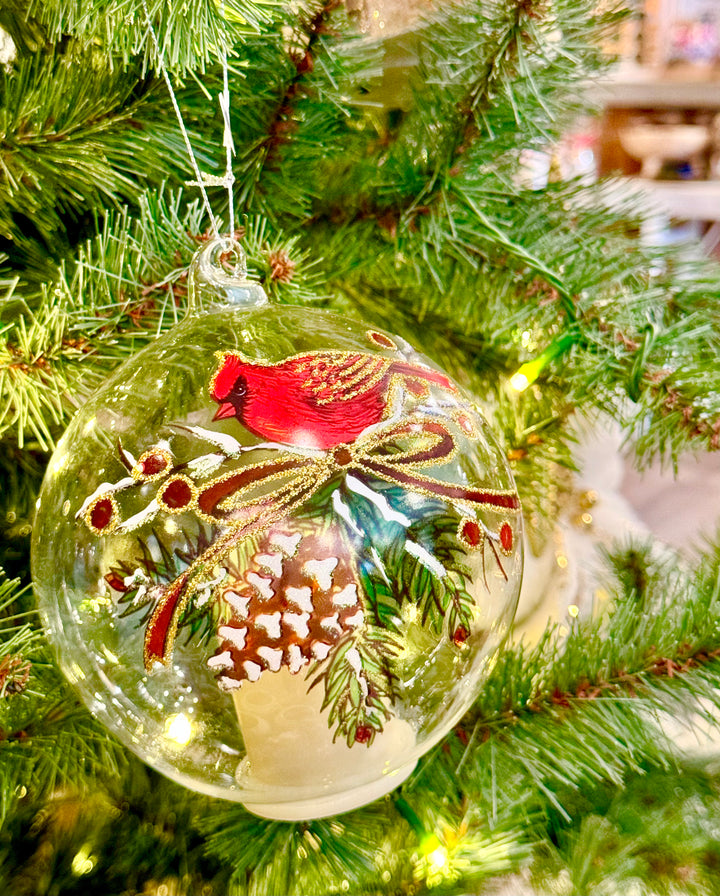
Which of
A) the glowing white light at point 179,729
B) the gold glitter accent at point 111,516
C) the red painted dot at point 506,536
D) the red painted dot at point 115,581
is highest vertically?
the gold glitter accent at point 111,516

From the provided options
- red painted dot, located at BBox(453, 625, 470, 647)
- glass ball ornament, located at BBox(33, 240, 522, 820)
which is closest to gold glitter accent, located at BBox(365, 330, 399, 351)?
glass ball ornament, located at BBox(33, 240, 522, 820)

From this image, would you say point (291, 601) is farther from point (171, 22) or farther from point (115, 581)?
point (171, 22)

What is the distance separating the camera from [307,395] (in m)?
0.28

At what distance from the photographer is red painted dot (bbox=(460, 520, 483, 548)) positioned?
28 centimetres

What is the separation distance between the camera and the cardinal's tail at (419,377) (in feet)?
1.00

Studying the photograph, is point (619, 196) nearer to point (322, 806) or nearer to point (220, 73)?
point (220, 73)

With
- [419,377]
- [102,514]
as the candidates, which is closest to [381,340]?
[419,377]

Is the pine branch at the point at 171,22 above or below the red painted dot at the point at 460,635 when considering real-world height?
above

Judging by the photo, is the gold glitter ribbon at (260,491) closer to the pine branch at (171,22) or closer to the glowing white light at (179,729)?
the glowing white light at (179,729)

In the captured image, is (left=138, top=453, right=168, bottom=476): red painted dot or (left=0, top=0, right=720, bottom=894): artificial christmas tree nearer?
(left=138, top=453, right=168, bottom=476): red painted dot

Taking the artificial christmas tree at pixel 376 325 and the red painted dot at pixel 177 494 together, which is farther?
the artificial christmas tree at pixel 376 325

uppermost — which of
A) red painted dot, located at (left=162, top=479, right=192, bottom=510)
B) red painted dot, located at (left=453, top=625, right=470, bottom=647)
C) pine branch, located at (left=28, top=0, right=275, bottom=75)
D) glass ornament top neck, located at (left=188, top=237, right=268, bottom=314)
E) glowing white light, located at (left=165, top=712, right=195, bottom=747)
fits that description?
pine branch, located at (left=28, top=0, right=275, bottom=75)

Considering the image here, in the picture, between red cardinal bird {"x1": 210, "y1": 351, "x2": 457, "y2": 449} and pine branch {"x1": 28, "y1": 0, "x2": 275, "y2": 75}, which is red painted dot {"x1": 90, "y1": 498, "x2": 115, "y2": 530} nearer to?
red cardinal bird {"x1": 210, "y1": 351, "x2": 457, "y2": 449}

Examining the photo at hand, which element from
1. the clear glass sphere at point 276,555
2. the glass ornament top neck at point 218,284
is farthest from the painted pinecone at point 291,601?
the glass ornament top neck at point 218,284
